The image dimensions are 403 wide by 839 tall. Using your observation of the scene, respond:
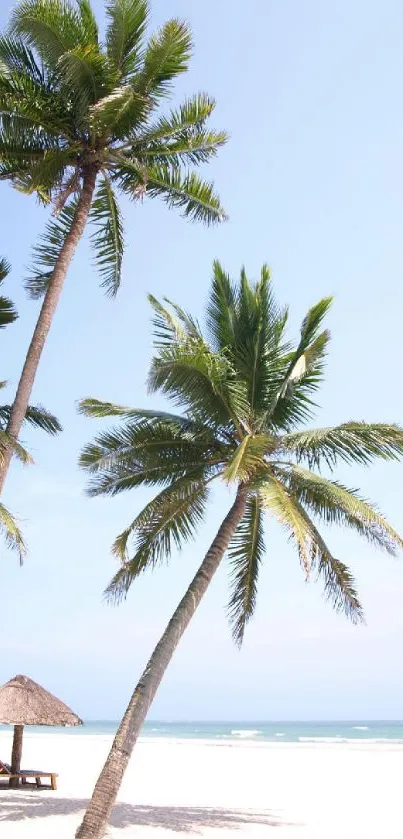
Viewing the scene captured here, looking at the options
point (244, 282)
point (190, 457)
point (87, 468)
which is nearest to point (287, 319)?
point (244, 282)

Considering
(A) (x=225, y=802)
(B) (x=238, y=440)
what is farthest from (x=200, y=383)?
(A) (x=225, y=802)

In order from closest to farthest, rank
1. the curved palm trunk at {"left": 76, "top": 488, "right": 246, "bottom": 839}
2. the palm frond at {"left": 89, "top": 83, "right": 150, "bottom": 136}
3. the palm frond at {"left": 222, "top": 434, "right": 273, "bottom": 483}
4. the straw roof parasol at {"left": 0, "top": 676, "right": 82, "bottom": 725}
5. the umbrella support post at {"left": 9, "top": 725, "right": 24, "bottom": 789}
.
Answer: the curved palm trunk at {"left": 76, "top": 488, "right": 246, "bottom": 839} → the palm frond at {"left": 222, "top": 434, "right": 273, "bottom": 483} → the palm frond at {"left": 89, "top": 83, "right": 150, "bottom": 136} → the straw roof parasol at {"left": 0, "top": 676, "right": 82, "bottom": 725} → the umbrella support post at {"left": 9, "top": 725, "right": 24, "bottom": 789}

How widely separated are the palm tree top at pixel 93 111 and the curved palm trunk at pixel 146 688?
189 inches

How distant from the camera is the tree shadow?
1162 cm

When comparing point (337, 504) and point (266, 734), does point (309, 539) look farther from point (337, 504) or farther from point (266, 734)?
point (266, 734)

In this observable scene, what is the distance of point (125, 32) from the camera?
1244 centimetres

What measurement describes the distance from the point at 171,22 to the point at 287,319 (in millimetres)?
4911

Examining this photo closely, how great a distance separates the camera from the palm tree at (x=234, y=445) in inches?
448

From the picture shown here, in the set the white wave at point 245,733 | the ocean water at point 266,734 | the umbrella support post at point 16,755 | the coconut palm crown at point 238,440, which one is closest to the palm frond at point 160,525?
the coconut palm crown at point 238,440

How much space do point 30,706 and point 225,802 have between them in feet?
13.7

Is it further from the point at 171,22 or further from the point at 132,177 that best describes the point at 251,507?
the point at 171,22

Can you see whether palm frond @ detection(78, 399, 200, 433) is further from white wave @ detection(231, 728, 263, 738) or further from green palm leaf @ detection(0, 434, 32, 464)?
white wave @ detection(231, 728, 263, 738)

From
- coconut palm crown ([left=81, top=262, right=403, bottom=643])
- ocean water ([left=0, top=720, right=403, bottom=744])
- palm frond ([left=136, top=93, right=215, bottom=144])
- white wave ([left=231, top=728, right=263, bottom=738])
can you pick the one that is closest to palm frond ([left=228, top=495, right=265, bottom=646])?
coconut palm crown ([left=81, top=262, right=403, bottom=643])

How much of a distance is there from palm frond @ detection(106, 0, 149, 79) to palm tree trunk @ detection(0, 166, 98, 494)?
1717 millimetres
